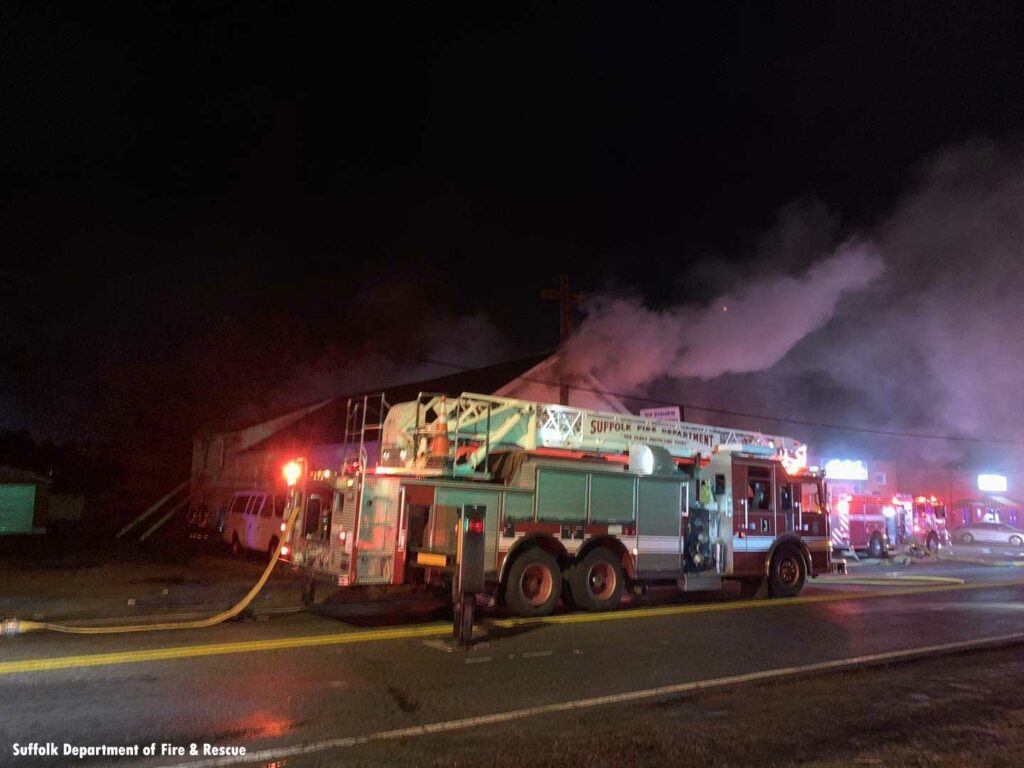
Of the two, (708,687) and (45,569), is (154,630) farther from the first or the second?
(45,569)

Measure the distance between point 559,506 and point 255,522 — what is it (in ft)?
35.3

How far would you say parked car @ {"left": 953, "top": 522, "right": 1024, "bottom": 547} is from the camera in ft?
106

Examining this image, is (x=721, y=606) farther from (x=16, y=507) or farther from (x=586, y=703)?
(x=16, y=507)

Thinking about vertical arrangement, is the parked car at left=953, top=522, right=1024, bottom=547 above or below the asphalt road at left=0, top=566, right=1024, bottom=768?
above

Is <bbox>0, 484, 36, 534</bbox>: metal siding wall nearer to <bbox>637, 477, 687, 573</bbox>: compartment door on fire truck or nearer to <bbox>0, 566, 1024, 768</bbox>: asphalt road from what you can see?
<bbox>0, 566, 1024, 768</bbox>: asphalt road

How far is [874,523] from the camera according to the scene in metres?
21.4

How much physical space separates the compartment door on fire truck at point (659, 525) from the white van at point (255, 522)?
28.2 feet

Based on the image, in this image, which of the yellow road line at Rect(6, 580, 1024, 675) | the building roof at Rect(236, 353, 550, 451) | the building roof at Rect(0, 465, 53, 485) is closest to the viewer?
the yellow road line at Rect(6, 580, 1024, 675)

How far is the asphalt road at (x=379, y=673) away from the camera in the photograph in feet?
15.3

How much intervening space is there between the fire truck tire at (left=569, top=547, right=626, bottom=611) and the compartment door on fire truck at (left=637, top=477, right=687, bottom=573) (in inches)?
18.3

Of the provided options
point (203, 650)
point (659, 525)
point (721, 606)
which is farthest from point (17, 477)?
point (721, 606)

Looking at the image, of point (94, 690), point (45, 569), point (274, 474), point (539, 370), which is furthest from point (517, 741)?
point (274, 474)

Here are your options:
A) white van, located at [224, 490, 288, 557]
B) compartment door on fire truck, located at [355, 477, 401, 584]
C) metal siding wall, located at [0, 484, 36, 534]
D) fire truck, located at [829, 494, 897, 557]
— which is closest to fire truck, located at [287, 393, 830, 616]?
compartment door on fire truck, located at [355, 477, 401, 584]

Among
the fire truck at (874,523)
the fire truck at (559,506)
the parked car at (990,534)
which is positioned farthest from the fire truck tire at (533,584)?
the parked car at (990,534)
